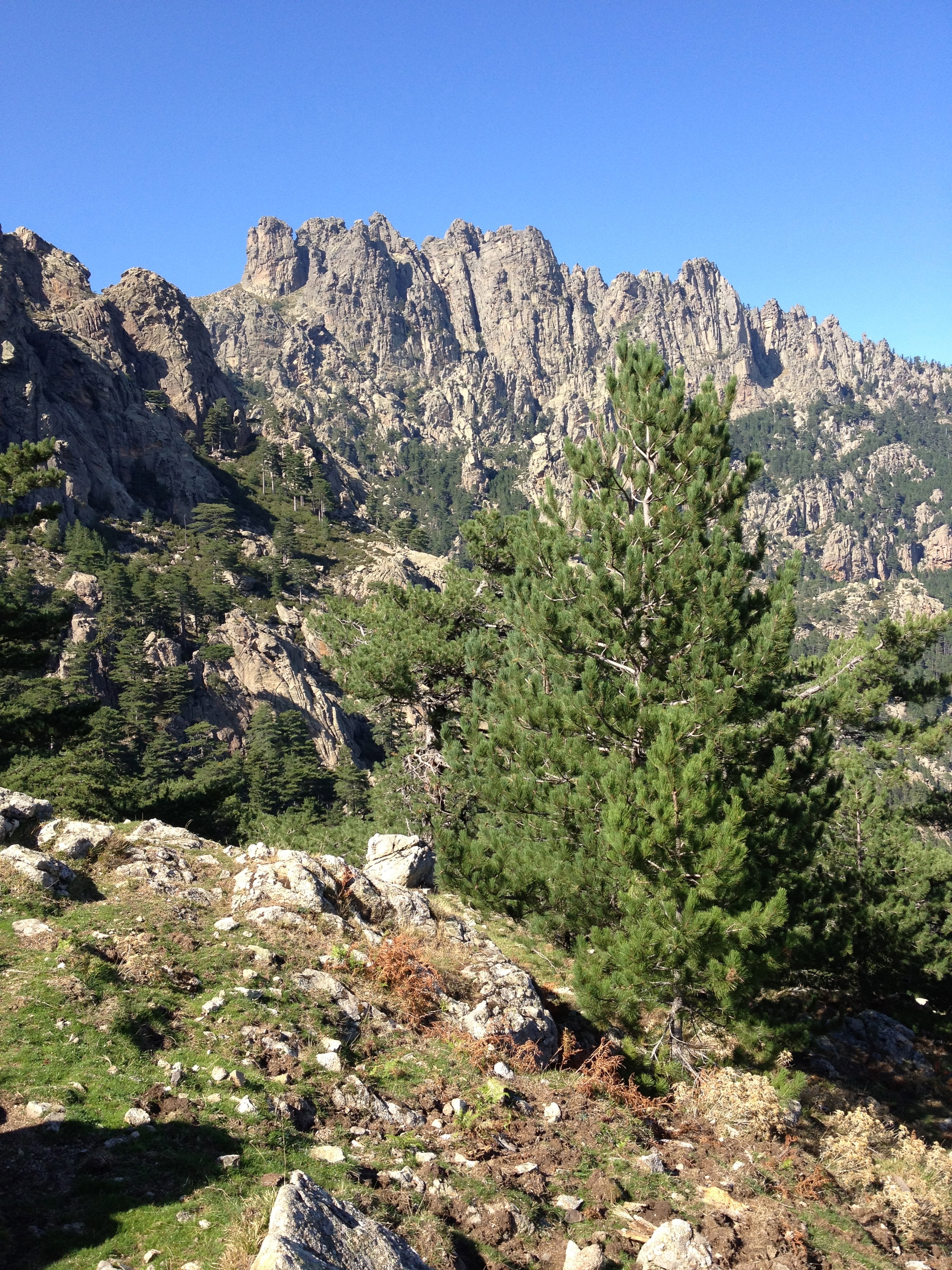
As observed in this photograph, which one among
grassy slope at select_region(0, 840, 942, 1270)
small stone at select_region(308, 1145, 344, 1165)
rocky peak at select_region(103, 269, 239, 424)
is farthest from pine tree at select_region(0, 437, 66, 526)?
rocky peak at select_region(103, 269, 239, 424)

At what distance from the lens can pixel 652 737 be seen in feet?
32.8

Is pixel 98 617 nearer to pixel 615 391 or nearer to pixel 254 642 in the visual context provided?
pixel 254 642

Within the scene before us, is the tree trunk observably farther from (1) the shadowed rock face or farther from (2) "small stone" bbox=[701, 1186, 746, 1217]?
(1) the shadowed rock face

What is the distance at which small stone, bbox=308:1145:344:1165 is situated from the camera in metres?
5.65

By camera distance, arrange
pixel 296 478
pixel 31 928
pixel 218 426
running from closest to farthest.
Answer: pixel 31 928, pixel 296 478, pixel 218 426

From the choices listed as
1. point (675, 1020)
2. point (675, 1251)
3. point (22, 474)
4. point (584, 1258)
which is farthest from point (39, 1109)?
point (22, 474)

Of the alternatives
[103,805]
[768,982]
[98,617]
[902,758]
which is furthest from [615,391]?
[98,617]

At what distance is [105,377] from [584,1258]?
368 feet

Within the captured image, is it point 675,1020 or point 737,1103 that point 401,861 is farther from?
point 737,1103

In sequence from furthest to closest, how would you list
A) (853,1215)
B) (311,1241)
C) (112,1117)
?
(853,1215), (112,1117), (311,1241)

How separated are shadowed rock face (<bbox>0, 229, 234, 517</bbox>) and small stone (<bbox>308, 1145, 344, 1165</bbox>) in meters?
82.3

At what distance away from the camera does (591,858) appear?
32.0ft

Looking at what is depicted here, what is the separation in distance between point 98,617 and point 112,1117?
63.6m

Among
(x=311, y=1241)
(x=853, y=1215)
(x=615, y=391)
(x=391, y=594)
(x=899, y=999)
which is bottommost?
(x=899, y=999)
